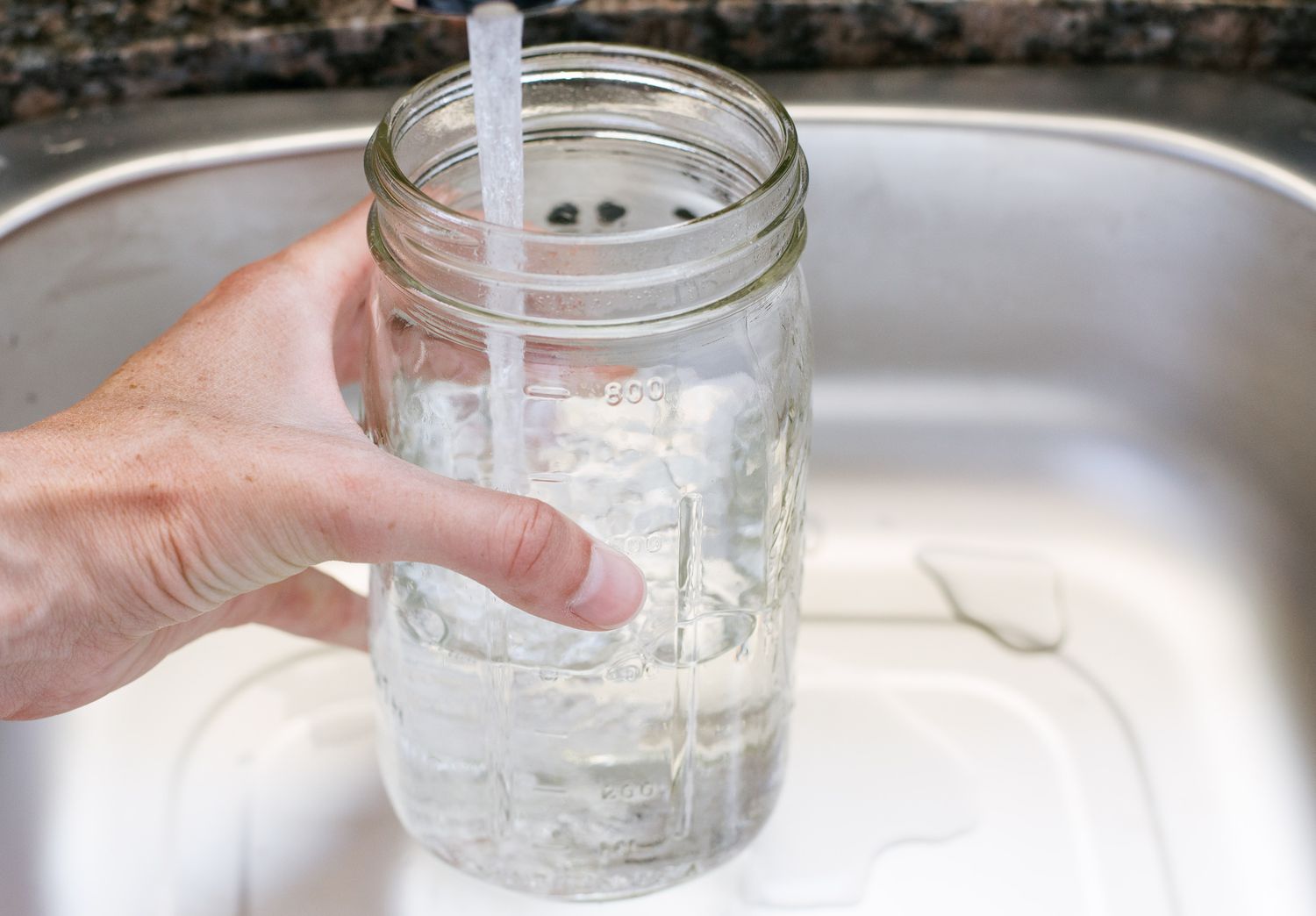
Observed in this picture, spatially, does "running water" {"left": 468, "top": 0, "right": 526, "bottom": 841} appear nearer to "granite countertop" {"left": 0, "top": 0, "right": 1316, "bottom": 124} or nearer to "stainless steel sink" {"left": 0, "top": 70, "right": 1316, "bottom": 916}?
"stainless steel sink" {"left": 0, "top": 70, "right": 1316, "bottom": 916}

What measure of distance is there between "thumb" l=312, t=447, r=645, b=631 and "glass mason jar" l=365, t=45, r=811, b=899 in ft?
0.18

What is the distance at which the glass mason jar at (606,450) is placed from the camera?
0.40 meters

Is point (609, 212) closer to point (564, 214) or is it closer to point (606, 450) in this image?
point (564, 214)

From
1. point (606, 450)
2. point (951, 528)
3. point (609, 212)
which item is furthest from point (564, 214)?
point (951, 528)

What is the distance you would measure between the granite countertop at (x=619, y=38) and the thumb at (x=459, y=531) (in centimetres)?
36

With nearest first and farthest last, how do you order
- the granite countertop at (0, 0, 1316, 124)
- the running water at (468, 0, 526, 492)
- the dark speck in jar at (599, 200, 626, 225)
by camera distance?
the running water at (468, 0, 526, 492), the dark speck in jar at (599, 200, 626, 225), the granite countertop at (0, 0, 1316, 124)

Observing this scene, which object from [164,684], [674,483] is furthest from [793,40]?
[164,684]

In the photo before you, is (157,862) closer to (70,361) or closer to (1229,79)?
(70,361)

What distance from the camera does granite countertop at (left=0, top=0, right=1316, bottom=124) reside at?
0.66 meters

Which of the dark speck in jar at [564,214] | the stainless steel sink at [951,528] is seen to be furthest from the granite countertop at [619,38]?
the dark speck in jar at [564,214]

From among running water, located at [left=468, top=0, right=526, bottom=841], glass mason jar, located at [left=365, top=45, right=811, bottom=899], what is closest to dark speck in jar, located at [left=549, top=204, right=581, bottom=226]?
glass mason jar, located at [left=365, top=45, right=811, bottom=899]

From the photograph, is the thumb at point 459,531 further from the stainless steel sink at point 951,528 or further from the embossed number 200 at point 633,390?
the stainless steel sink at point 951,528

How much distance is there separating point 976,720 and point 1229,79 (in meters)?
0.37

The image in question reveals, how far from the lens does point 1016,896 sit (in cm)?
53
